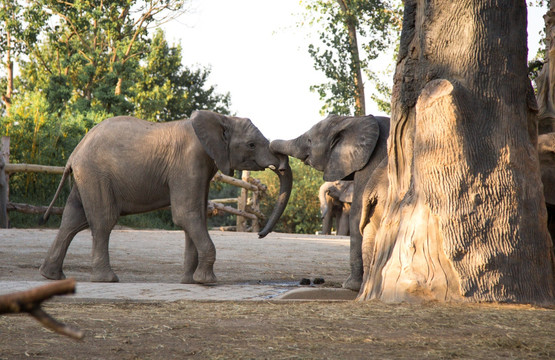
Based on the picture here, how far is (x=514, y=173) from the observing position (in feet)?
17.9

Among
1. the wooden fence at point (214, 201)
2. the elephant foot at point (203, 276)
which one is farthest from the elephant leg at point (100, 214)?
the wooden fence at point (214, 201)

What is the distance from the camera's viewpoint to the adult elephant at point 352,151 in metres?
7.49

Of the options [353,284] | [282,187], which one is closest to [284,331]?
[353,284]

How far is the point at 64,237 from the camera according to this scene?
8.29 m

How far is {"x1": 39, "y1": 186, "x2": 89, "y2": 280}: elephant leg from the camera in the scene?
810 cm

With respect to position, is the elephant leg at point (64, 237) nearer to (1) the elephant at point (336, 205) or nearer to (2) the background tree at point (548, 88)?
(2) the background tree at point (548, 88)

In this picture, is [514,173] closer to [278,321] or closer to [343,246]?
[278,321]

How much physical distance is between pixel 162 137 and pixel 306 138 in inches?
64.3

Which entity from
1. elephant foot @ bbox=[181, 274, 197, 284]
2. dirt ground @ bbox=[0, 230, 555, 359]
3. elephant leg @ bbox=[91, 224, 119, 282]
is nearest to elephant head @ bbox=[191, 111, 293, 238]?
elephant foot @ bbox=[181, 274, 197, 284]

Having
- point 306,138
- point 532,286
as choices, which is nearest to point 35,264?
point 306,138

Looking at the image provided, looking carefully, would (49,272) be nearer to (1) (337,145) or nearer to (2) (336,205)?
(1) (337,145)

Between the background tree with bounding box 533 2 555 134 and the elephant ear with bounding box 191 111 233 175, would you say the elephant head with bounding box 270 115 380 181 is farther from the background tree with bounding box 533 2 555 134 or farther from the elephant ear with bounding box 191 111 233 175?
the background tree with bounding box 533 2 555 134

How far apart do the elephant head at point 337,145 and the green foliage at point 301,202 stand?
22.6m

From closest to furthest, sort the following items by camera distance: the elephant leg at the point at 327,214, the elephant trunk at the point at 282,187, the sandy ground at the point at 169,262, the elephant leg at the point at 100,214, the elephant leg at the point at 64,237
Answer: the sandy ground at the point at 169,262 < the elephant leg at the point at 100,214 < the elephant leg at the point at 64,237 < the elephant trunk at the point at 282,187 < the elephant leg at the point at 327,214
